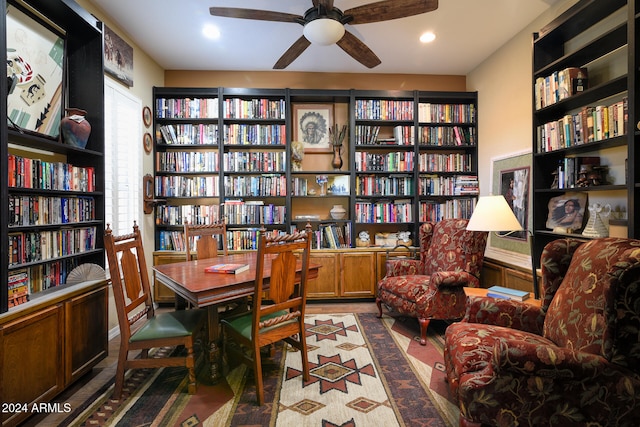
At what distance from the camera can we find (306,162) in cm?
421

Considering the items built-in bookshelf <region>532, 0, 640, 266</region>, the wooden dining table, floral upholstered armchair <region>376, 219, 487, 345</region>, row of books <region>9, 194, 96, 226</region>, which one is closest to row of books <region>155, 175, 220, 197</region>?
row of books <region>9, 194, 96, 226</region>

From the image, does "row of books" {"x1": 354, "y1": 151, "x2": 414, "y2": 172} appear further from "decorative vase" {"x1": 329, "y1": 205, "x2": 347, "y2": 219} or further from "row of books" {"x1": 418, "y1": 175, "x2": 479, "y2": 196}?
"decorative vase" {"x1": 329, "y1": 205, "x2": 347, "y2": 219}

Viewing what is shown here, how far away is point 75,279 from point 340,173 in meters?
2.92

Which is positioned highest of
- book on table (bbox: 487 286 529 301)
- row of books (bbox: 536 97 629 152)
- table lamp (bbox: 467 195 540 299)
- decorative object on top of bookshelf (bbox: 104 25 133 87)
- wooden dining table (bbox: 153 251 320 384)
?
decorative object on top of bookshelf (bbox: 104 25 133 87)

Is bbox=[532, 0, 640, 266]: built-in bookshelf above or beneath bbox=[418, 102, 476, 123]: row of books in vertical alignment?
beneath

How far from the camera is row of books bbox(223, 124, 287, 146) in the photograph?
12.9 ft

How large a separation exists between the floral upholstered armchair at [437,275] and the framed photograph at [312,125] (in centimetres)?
178

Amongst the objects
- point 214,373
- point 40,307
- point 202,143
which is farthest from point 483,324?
point 202,143

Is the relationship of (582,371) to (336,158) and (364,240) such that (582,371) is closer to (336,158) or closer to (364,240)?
(364,240)

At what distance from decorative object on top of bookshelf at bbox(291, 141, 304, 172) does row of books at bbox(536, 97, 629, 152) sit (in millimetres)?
2528

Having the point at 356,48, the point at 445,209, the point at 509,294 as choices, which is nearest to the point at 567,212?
the point at 509,294

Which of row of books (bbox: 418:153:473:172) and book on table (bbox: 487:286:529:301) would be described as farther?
row of books (bbox: 418:153:473:172)

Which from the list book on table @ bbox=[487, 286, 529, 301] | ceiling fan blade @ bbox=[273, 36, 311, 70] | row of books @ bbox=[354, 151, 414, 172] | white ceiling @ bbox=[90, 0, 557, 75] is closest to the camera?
book on table @ bbox=[487, 286, 529, 301]

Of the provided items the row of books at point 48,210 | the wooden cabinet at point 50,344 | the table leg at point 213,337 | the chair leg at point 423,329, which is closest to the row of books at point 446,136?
the chair leg at point 423,329
